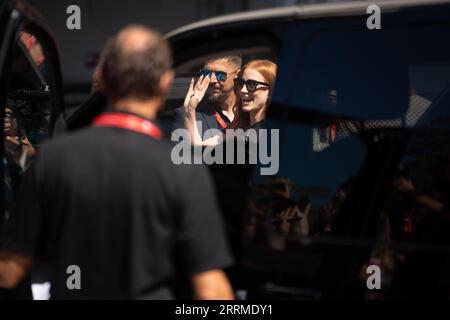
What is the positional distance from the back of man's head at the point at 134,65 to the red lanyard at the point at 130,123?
0.17ft

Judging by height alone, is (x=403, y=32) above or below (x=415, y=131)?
above

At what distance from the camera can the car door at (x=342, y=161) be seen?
8.52 ft

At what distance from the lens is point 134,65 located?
230cm

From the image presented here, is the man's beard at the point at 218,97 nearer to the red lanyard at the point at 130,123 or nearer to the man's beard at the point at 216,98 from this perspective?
the man's beard at the point at 216,98

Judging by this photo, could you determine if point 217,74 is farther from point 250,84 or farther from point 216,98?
point 250,84

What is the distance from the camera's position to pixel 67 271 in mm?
2354

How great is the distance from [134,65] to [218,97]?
205 centimetres

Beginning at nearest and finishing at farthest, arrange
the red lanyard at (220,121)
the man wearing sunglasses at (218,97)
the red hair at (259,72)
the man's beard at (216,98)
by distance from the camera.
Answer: the red hair at (259,72) < the man wearing sunglasses at (218,97) < the red lanyard at (220,121) < the man's beard at (216,98)

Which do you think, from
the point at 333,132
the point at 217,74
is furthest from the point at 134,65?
the point at 217,74

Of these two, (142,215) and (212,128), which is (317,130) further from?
(212,128)

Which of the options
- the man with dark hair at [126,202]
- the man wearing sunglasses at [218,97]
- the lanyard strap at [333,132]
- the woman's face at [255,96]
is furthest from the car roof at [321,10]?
the man wearing sunglasses at [218,97]

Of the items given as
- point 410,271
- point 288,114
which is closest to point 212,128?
point 288,114

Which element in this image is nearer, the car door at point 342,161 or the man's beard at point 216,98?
the car door at point 342,161

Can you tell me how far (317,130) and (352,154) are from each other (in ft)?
0.43
